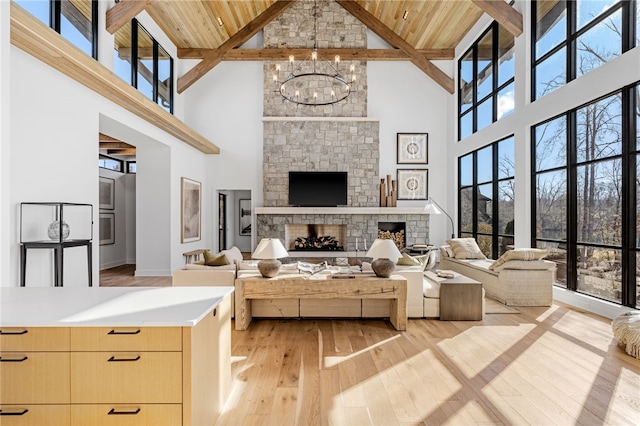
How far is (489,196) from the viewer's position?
721 centimetres

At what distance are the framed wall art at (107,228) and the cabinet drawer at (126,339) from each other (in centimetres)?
771

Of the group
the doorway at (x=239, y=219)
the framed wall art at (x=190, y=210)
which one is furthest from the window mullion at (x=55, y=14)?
the doorway at (x=239, y=219)

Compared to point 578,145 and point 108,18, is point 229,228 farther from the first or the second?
point 578,145

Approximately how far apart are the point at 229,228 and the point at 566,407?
33.6 ft

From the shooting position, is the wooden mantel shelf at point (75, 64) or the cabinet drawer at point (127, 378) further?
the wooden mantel shelf at point (75, 64)

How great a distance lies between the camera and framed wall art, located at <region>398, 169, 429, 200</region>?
8953 mm

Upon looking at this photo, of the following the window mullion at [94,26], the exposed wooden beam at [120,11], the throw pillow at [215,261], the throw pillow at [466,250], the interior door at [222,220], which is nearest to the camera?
the throw pillow at [215,261]

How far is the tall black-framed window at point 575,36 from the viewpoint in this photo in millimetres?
4109

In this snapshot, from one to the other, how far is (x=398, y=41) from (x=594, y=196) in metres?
5.94

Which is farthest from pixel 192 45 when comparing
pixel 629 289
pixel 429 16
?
pixel 629 289

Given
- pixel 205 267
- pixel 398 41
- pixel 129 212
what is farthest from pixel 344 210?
pixel 129 212

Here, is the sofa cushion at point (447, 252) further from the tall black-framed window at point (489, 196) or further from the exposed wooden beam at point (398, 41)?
the exposed wooden beam at point (398, 41)

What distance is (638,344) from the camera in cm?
302

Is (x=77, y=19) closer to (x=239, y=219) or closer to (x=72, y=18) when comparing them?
(x=72, y=18)
